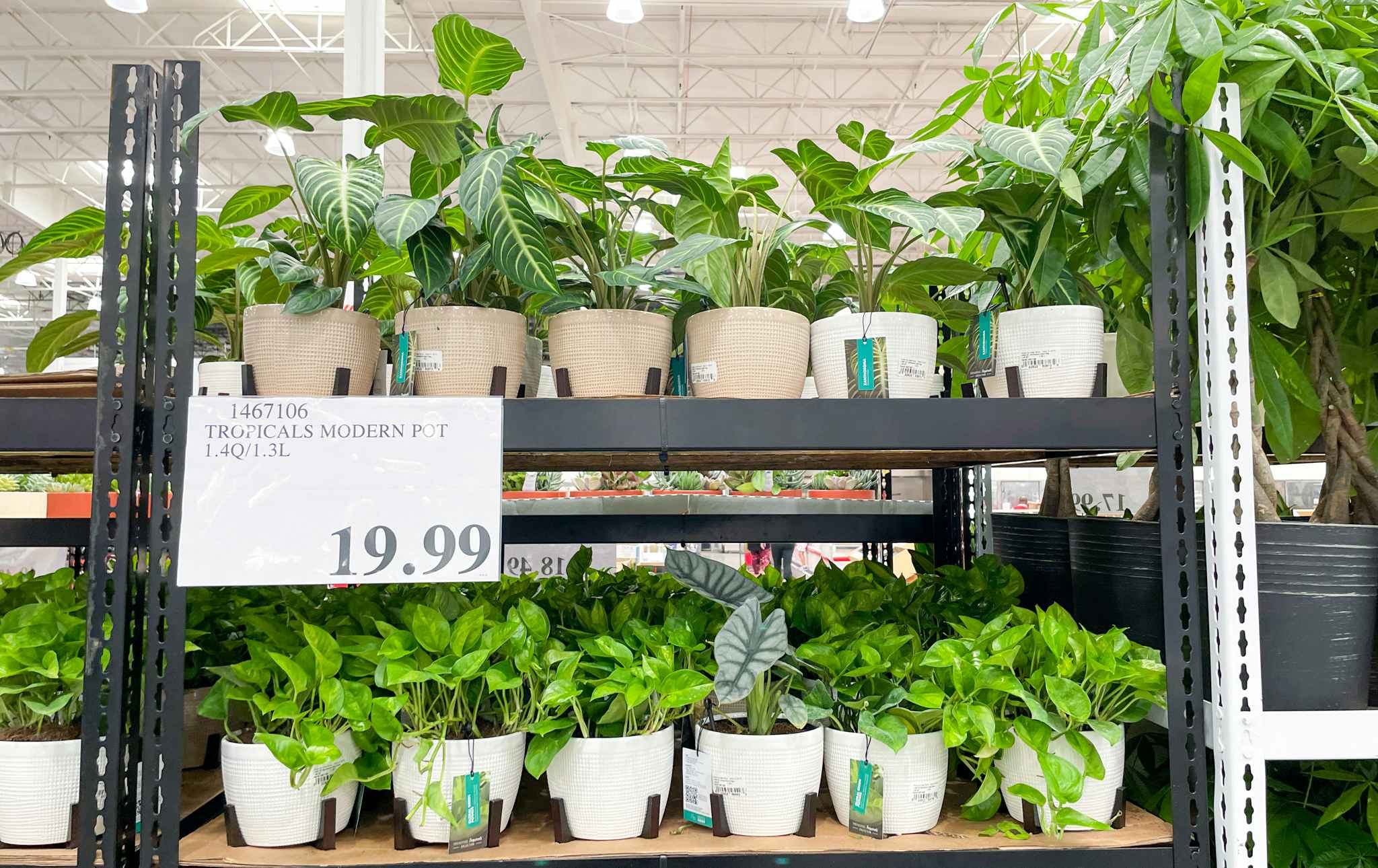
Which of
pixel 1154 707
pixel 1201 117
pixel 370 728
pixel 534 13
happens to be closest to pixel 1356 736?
pixel 1154 707

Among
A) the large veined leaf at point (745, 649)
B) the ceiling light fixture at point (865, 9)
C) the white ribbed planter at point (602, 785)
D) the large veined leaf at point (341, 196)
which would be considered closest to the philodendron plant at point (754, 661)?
→ the large veined leaf at point (745, 649)

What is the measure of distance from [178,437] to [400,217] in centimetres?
37

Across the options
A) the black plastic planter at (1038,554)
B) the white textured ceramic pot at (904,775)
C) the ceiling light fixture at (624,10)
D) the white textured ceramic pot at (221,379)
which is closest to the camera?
the white textured ceramic pot at (904,775)

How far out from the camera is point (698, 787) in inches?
45.0

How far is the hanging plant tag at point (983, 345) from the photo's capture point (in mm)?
1283

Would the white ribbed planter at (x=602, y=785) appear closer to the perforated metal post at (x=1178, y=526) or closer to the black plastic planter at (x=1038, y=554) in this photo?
the perforated metal post at (x=1178, y=526)

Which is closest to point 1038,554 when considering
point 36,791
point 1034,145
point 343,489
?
point 1034,145

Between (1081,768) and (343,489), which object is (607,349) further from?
(1081,768)

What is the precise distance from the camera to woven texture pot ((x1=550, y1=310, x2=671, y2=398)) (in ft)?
3.90

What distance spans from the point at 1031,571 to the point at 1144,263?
0.69 metres

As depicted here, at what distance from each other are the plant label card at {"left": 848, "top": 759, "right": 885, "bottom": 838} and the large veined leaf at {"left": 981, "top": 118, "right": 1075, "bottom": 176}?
79 centimetres

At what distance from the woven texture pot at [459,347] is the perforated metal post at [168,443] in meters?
0.27

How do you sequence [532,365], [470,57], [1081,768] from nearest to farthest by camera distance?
[1081,768] < [470,57] < [532,365]

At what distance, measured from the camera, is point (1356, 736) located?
42.8 inches
